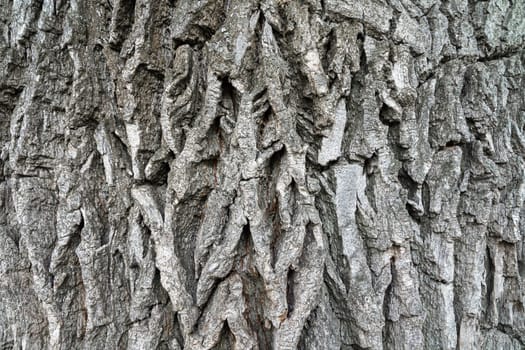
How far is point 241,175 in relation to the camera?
998 mm

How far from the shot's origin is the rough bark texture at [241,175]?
1008 millimetres

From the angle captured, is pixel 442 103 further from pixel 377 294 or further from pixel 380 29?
pixel 377 294

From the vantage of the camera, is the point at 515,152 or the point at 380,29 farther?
the point at 515,152

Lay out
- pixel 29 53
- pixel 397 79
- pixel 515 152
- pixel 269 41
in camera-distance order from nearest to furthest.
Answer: pixel 269 41 < pixel 397 79 < pixel 29 53 < pixel 515 152

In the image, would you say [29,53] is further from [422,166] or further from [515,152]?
[515,152]

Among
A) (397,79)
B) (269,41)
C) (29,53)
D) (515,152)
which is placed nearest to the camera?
(269,41)

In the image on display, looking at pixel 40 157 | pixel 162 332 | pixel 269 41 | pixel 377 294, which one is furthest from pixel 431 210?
pixel 40 157

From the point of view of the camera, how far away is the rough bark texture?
1.01m

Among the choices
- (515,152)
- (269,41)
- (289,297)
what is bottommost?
(289,297)

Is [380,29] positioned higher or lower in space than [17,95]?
higher

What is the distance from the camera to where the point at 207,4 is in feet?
3.40

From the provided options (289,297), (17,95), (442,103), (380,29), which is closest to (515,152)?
(442,103)

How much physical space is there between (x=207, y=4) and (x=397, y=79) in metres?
0.66

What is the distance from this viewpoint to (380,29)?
1095 mm
